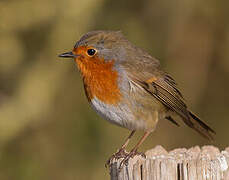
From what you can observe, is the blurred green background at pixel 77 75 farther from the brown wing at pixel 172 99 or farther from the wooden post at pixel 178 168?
the wooden post at pixel 178 168

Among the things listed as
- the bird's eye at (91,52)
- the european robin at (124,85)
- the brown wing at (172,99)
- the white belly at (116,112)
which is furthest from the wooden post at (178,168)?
the bird's eye at (91,52)

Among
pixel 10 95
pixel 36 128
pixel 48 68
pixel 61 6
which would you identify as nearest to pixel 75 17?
pixel 61 6

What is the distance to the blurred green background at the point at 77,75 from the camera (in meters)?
6.46

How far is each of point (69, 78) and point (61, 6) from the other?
4.09 feet

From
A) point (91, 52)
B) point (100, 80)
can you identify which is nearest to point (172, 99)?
point (100, 80)

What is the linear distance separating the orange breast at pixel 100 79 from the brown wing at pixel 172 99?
13.8 inches

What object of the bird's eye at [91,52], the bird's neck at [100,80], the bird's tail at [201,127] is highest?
the bird's eye at [91,52]

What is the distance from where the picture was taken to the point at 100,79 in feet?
16.3

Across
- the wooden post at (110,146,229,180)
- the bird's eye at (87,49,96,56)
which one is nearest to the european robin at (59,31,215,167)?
the bird's eye at (87,49,96,56)

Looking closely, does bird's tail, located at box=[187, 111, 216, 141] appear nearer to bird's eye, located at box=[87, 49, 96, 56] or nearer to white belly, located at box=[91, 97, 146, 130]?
white belly, located at box=[91, 97, 146, 130]

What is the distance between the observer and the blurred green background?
6465 millimetres

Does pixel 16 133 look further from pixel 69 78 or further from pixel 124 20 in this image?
pixel 124 20

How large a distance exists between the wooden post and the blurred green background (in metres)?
2.81

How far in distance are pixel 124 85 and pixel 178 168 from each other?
1.45 metres
